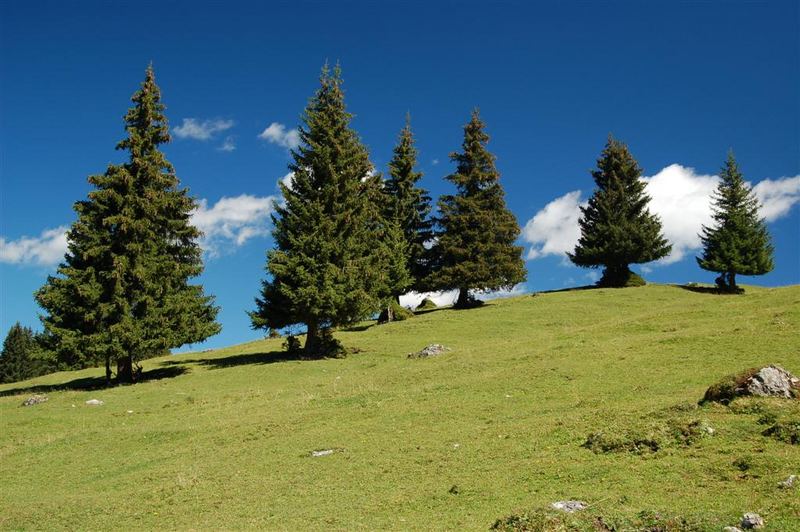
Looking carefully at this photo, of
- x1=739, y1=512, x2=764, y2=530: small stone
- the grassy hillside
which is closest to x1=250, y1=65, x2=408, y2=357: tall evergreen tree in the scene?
the grassy hillside

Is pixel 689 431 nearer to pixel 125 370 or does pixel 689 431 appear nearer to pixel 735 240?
pixel 125 370

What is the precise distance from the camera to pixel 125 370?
40.7 meters

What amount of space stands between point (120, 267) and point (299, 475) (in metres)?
28.3

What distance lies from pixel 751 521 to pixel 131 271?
38.7 m

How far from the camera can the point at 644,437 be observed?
14.8 meters

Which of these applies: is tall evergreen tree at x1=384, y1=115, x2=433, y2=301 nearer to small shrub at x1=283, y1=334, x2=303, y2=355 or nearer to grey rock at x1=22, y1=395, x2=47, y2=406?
small shrub at x1=283, y1=334, x2=303, y2=355

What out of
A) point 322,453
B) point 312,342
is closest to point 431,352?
point 312,342

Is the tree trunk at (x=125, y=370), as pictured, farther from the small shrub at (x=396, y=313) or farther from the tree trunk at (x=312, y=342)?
the small shrub at (x=396, y=313)

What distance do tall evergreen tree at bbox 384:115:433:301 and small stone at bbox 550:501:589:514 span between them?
165 feet

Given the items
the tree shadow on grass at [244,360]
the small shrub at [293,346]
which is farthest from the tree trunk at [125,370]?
the small shrub at [293,346]

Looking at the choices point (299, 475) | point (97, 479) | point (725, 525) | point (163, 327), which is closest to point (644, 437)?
point (725, 525)

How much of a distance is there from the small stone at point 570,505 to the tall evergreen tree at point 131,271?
33.4m

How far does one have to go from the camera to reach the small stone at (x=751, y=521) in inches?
376

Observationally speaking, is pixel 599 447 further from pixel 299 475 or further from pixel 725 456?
pixel 299 475
